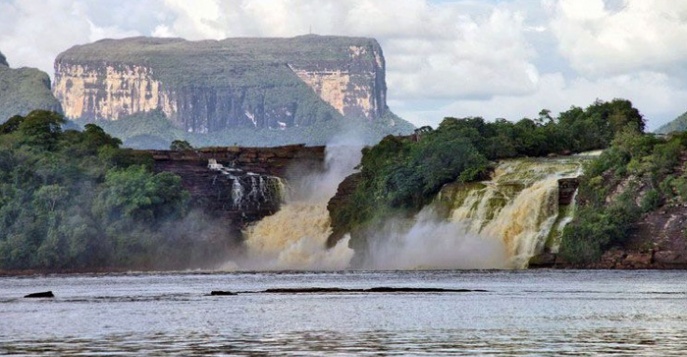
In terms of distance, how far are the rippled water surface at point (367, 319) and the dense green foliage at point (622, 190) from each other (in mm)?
16813

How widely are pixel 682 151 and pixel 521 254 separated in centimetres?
1809

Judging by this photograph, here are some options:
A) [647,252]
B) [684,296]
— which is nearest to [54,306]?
[684,296]

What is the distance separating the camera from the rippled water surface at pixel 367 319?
7650 cm

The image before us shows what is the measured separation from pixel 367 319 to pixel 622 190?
278 feet

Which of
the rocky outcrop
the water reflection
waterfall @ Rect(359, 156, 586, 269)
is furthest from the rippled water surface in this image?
the rocky outcrop

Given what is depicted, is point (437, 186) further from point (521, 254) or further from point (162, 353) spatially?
point (162, 353)

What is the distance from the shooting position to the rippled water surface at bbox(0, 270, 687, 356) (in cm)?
7650

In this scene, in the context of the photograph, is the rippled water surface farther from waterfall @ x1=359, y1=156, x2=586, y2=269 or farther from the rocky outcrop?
the rocky outcrop

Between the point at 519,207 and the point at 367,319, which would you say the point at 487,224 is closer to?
the point at 519,207

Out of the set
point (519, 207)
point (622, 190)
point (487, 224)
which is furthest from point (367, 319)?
point (487, 224)

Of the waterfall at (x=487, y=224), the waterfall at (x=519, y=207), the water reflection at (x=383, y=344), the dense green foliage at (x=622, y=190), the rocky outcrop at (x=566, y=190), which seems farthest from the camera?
the rocky outcrop at (x=566, y=190)

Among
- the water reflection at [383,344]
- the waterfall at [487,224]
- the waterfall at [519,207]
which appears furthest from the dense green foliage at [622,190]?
the water reflection at [383,344]

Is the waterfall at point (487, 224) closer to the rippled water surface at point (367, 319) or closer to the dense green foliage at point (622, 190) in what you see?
the dense green foliage at point (622, 190)

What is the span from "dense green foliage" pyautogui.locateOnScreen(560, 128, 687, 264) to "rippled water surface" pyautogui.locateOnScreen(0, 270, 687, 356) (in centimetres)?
1681
